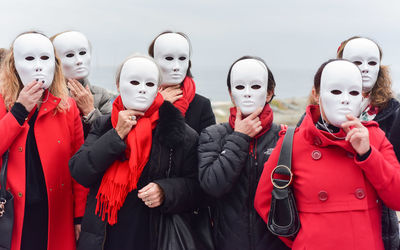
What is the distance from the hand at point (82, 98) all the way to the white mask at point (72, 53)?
14 centimetres

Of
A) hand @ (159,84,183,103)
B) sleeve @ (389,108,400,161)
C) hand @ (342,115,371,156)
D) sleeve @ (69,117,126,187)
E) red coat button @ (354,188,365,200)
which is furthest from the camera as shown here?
hand @ (159,84,183,103)

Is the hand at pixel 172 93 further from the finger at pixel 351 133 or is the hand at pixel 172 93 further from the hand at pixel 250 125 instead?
the finger at pixel 351 133

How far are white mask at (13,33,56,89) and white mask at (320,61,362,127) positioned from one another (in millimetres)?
1999

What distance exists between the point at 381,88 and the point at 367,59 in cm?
27

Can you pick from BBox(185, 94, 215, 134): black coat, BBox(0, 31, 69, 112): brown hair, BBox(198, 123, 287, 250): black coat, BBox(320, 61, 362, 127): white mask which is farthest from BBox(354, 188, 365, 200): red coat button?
BBox(0, 31, 69, 112): brown hair

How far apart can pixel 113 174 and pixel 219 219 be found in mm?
821

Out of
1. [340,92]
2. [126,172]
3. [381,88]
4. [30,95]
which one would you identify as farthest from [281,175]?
[30,95]

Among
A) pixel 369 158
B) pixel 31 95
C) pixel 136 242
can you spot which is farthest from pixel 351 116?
pixel 31 95

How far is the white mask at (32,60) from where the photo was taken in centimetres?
311

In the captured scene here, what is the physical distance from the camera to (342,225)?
2494 millimetres

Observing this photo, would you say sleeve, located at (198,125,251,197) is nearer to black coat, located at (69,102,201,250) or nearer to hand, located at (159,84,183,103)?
black coat, located at (69,102,201,250)

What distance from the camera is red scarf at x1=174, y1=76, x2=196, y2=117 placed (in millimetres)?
3729

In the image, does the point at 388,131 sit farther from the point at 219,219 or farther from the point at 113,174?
the point at 113,174

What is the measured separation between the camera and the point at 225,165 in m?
2.84
